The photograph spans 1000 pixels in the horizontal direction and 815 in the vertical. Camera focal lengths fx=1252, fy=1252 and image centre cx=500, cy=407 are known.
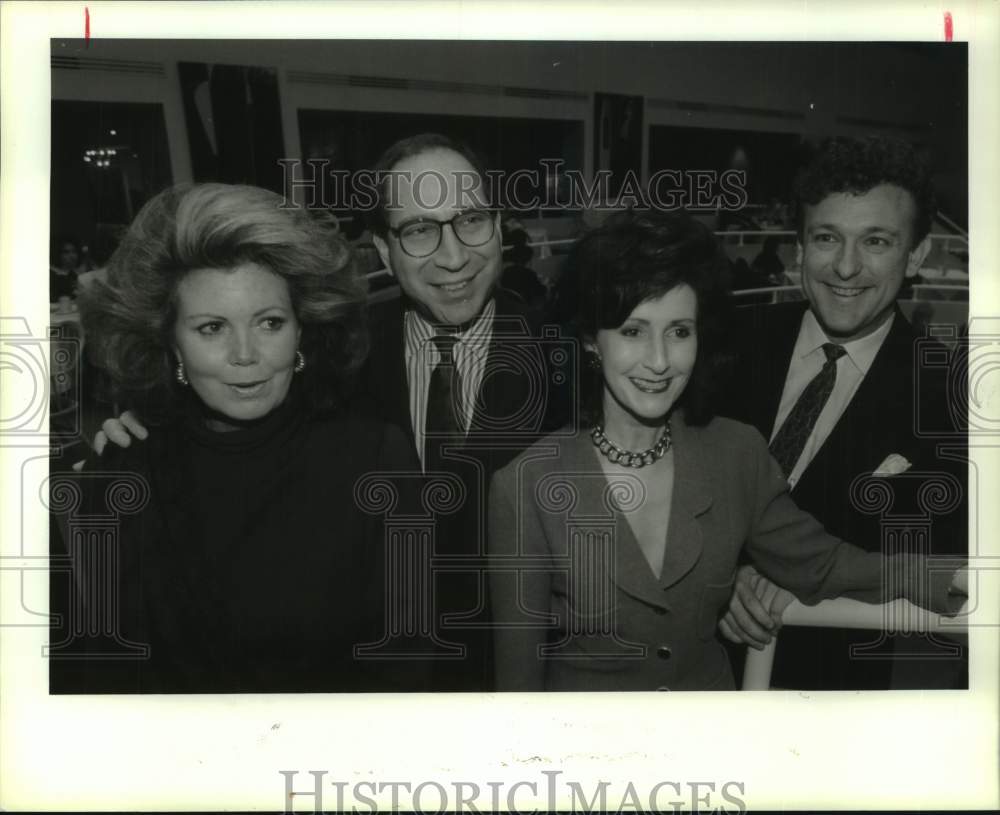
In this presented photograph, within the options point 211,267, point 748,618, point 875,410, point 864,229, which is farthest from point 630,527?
point 211,267

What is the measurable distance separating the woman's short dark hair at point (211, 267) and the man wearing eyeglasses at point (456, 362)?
0.10 m

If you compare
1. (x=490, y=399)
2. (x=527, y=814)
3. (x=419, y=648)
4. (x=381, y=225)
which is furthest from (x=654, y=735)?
(x=381, y=225)

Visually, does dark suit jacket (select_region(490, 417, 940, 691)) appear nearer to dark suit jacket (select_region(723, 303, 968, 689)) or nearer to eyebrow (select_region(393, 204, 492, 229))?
dark suit jacket (select_region(723, 303, 968, 689))

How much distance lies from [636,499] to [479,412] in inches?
19.8

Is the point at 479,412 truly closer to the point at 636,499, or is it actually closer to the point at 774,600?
the point at 636,499

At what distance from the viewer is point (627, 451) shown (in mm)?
3506

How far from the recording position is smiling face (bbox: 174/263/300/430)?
3420 mm

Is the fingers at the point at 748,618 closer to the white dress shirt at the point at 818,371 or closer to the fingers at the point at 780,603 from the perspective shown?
the fingers at the point at 780,603

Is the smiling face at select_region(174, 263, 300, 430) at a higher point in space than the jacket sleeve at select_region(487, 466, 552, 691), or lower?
higher

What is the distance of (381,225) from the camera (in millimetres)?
3451

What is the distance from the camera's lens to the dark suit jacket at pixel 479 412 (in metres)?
3.48

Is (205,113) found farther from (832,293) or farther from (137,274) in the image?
(832,293)

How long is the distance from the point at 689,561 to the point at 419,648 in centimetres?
79

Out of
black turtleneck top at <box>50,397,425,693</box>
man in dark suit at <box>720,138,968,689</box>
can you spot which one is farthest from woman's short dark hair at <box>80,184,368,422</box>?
man in dark suit at <box>720,138,968,689</box>
